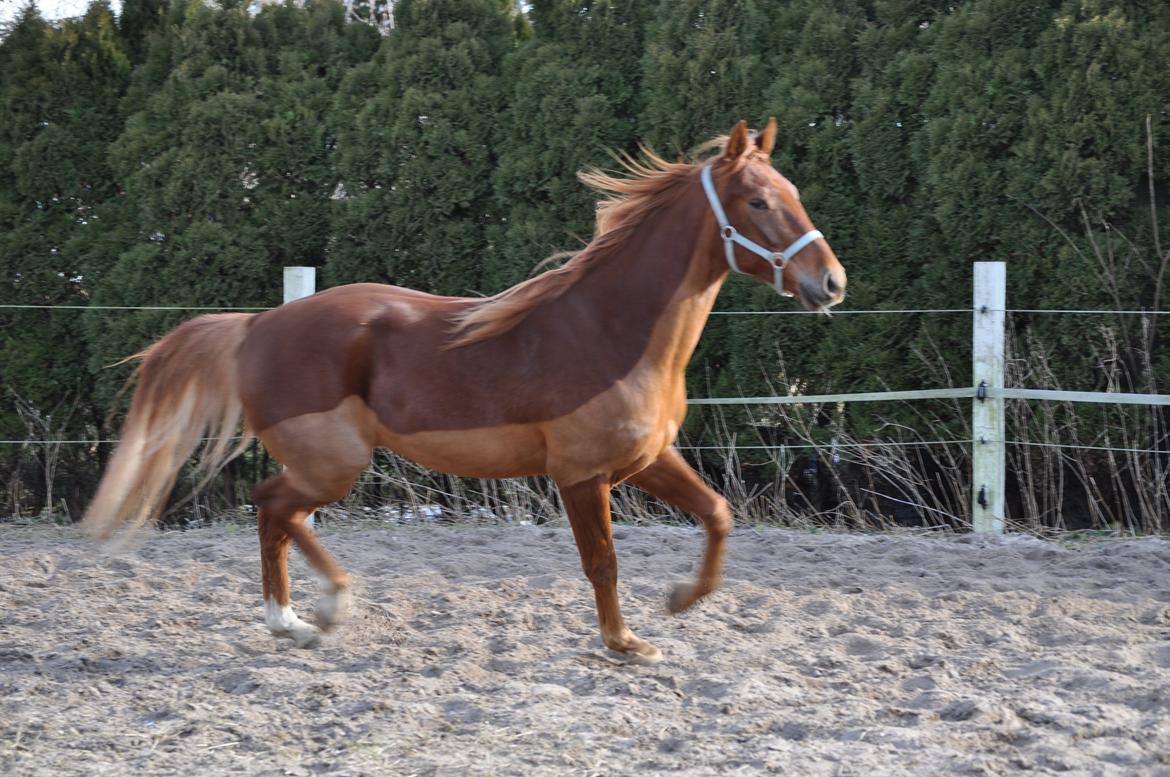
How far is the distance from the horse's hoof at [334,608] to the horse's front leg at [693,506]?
112cm

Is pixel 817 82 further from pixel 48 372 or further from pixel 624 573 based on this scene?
pixel 48 372

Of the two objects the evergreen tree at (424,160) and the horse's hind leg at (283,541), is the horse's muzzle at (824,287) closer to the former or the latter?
the horse's hind leg at (283,541)

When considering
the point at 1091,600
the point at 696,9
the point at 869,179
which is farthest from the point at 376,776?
the point at 696,9

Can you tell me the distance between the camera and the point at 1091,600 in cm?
455

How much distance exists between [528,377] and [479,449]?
1.08ft

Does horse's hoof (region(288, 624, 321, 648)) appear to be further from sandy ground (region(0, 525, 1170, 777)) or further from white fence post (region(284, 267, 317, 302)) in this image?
white fence post (region(284, 267, 317, 302))

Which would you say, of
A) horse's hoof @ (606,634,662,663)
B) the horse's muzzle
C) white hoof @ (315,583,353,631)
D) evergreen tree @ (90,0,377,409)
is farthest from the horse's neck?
evergreen tree @ (90,0,377,409)

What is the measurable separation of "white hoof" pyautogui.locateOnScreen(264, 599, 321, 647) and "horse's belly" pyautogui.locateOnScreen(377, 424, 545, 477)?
Result: 0.71m

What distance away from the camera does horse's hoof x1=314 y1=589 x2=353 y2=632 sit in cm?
407

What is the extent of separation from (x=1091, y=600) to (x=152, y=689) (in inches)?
137

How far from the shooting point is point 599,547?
158 inches

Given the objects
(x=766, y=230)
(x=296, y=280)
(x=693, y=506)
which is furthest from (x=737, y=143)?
(x=296, y=280)

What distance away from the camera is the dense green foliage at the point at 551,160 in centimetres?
615

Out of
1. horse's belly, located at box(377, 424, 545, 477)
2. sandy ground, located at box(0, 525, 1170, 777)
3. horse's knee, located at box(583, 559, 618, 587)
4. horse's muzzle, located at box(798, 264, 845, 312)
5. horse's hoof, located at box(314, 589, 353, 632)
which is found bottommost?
sandy ground, located at box(0, 525, 1170, 777)
